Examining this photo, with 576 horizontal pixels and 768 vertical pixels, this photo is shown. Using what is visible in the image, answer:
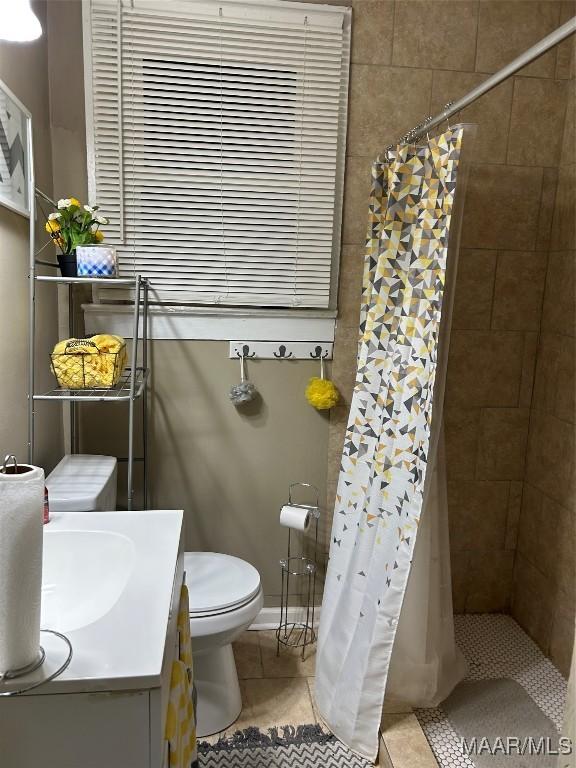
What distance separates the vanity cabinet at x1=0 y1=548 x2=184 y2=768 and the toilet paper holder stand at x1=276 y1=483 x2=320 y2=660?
159 centimetres

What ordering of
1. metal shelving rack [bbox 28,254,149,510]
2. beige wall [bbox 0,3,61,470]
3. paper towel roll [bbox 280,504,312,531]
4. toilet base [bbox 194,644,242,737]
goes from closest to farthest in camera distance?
beige wall [bbox 0,3,61,470], metal shelving rack [bbox 28,254,149,510], toilet base [bbox 194,644,242,737], paper towel roll [bbox 280,504,312,531]

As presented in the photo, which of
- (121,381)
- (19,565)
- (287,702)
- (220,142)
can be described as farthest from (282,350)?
(19,565)

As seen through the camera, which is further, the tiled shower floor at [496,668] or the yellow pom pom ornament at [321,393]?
the yellow pom pom ornament at [321,393]

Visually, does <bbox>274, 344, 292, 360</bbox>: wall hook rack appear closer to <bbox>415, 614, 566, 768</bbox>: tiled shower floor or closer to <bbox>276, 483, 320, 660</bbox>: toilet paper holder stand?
<bbox>276, 483, 320, 660</bbox>: toilet paper holder stand

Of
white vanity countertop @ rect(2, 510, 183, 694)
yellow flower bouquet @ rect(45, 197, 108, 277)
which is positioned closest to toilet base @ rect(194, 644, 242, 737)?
white vanity countertop @ rect(2, 510, 183, 694)

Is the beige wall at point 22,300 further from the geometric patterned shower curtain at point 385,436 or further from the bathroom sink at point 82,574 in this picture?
the geometric patterned shower curtain at point 385,436

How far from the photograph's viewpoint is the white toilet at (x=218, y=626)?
1.80 metres

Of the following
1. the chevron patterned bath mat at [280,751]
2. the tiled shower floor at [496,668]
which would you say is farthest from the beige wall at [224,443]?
the tiled shower floor at [496,668]

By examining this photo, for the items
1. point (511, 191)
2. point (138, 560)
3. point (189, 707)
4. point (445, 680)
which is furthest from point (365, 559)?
point (511, 191)

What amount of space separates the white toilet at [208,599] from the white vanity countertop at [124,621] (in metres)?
0.40

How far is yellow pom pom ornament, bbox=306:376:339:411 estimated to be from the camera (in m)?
2.31

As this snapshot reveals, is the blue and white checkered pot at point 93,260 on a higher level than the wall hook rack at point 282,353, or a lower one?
higher

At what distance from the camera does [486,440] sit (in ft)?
8.28

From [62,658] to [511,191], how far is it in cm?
227
